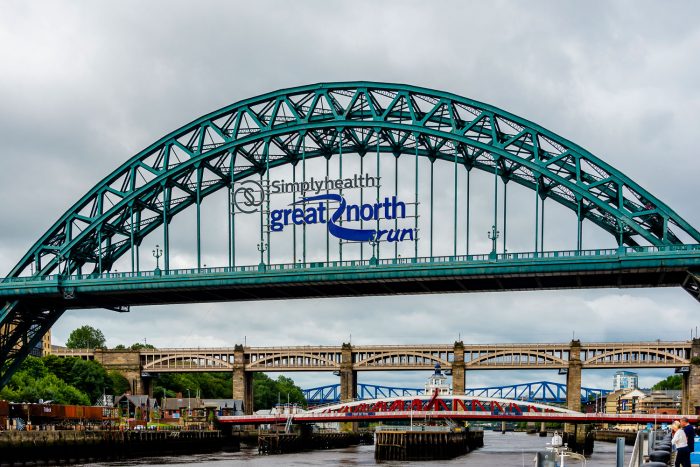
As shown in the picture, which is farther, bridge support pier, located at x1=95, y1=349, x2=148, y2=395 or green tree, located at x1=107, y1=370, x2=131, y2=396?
bridge support pier, located at x1=95, y1=349, x2=148, y2=395

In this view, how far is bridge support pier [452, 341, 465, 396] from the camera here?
6117 inches

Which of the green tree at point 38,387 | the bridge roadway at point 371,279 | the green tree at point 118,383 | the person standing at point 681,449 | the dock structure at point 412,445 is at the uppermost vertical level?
the bridge roadway at point 371,279

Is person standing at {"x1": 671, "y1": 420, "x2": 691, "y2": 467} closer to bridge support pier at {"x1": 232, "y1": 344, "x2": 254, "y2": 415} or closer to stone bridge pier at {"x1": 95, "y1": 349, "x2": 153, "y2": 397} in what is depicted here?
bridge support pier at {"x1": 232, "y1": 344, "x2": 254, "y2": 415}

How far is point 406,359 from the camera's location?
15988 cm

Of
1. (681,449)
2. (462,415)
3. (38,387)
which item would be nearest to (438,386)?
(462,415)

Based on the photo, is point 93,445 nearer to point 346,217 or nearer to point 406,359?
point 346,217

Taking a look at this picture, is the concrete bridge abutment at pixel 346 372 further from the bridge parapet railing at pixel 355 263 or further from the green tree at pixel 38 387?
the bridge parapet railing at pixel 355 263

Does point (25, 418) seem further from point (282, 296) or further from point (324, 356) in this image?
point (324, 356)

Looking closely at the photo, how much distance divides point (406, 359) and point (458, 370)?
8731mm

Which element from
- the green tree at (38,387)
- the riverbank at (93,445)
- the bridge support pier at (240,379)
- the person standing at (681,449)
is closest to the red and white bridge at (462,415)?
the riverbank at (93,445)

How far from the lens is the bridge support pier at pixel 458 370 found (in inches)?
6117

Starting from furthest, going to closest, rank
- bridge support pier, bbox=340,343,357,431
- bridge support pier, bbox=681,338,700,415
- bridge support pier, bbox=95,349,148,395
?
1. bridge support pier, bbox=95,349,148,395
2. bridge support pier, bbox=340,343,357,431
3. bridge support pier, bbox=681,338,700,415

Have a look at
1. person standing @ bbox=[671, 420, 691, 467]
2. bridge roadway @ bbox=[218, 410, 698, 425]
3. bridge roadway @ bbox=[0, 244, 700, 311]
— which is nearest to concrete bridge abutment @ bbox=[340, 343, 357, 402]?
bridge roadway @ bbox=[218, 410, 698, 425]

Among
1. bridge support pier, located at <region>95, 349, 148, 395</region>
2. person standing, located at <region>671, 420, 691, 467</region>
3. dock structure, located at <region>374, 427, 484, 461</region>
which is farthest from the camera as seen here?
bridge support pier, located at <region>95, 349, 148, 395</region>
